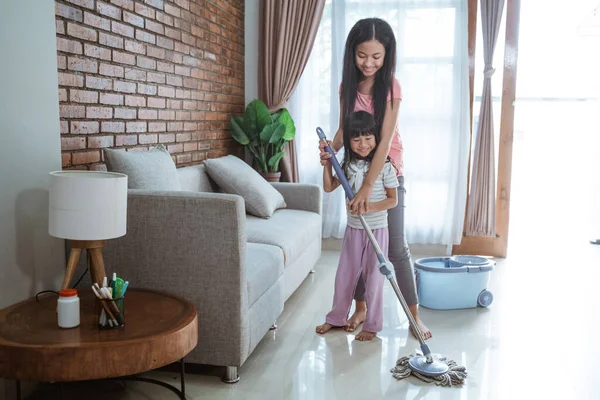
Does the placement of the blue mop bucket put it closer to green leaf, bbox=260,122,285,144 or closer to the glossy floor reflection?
the glossy floor reflection

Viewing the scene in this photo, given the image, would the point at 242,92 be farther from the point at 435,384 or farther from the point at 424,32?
the point at 435,384

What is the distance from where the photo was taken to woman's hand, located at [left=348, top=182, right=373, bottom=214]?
8.66 feet

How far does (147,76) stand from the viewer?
3.20 m

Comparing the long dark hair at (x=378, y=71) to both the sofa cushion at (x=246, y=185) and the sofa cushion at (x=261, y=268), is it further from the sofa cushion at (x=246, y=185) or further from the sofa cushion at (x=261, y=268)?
the sofa cushion at (x=246, y=185)

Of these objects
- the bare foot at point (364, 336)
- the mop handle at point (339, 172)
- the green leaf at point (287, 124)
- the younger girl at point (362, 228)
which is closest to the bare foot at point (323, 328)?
the younger girl at point (362, 228)

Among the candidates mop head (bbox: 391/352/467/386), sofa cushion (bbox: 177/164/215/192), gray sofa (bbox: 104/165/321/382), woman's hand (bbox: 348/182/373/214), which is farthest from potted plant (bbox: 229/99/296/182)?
mop head (bbox: 391/352/467/386)

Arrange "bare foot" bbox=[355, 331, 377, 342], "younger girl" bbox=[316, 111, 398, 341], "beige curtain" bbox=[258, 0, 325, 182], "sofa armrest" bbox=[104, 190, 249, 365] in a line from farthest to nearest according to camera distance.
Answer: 1. "beige curtain" bbox=[258, 0, 325, 182]
2. "bare foot" bbox=[355, 331, 377, 342]
3. "younger girl" bbox=[316, 111, 398, 341]
4. "sofa armrest" bbox=[104, 190, 249, 365]

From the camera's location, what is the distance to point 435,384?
91.0 inches

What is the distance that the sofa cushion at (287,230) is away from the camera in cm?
302

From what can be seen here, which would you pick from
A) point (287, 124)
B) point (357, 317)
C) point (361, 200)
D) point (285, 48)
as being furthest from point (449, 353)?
point (285, 48)

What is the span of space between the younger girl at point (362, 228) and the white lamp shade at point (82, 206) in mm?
1090

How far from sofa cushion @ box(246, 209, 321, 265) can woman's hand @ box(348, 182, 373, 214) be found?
1.64 ft

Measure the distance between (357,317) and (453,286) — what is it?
640 millimetres

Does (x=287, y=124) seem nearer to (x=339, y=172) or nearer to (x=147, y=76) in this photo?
(x=147, y=76)
